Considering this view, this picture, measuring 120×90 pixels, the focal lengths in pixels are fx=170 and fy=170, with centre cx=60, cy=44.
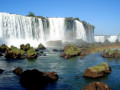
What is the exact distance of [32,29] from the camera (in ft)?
174

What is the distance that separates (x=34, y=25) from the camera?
53.2 meters

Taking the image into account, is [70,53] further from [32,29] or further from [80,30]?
[80,30]

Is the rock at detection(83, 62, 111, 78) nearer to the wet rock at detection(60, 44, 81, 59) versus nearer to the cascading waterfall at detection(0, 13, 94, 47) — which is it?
the wet rock at detection(60, 44, 81, 59)

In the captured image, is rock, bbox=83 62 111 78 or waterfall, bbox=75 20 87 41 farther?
waterfall, bbox=75 20 87 41

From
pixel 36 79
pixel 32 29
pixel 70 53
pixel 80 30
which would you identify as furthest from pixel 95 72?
pixel 80 30

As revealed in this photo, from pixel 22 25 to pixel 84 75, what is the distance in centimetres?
3545

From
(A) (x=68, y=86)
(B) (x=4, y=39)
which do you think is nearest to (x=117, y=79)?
(A) (x=68, y=86)

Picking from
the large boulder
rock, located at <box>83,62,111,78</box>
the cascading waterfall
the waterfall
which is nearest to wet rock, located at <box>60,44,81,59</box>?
the large boulder

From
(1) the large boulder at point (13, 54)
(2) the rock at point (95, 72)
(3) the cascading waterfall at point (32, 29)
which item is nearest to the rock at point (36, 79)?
(2) the rock at point (95, 72)

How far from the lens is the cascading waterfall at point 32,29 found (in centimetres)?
4469

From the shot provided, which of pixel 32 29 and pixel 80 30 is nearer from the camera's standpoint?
pixel 32 29

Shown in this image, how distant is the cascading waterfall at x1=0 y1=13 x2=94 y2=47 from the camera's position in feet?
147

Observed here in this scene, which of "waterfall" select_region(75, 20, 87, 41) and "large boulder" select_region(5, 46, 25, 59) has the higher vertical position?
"waterfall" select_region(75, 20, 87, 41)

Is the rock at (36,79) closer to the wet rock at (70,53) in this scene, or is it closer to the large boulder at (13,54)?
the large boulder at (13,54)
